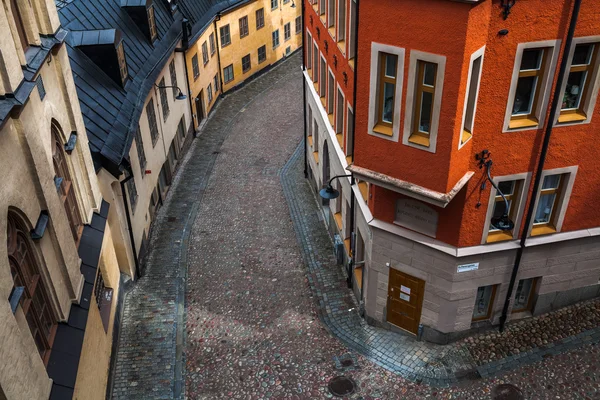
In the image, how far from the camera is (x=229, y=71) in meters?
40.9

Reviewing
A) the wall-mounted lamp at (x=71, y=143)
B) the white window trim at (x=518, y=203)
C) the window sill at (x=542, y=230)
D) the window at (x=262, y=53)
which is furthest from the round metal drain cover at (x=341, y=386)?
the window at (x=262, y=53)

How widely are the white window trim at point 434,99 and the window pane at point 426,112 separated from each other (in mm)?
261

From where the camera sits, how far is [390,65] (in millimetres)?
14805

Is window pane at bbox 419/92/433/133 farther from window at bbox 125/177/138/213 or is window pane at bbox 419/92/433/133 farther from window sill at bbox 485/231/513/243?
window at bbox 125/177/138/213

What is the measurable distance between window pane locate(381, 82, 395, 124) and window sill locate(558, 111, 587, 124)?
4474 mm

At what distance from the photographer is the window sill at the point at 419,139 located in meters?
14.8

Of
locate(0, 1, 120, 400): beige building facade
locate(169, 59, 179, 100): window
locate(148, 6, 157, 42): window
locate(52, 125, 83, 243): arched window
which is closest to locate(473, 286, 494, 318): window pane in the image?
locate(0, 1, 120, 400): beige building facade

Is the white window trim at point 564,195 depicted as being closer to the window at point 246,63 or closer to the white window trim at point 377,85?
the white window trim at point 377,85

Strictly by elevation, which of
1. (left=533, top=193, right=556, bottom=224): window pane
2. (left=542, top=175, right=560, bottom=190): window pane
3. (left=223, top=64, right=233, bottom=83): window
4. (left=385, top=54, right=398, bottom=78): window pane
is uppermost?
(left=385, top=54, right=398, bottom=78): window pane

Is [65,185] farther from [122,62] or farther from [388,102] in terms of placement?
[388,102]

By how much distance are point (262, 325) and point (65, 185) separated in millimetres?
8361

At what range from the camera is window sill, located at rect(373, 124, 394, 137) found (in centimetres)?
1544

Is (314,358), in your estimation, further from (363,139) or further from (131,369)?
(363,139)

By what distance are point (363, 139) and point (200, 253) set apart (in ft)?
36.3
